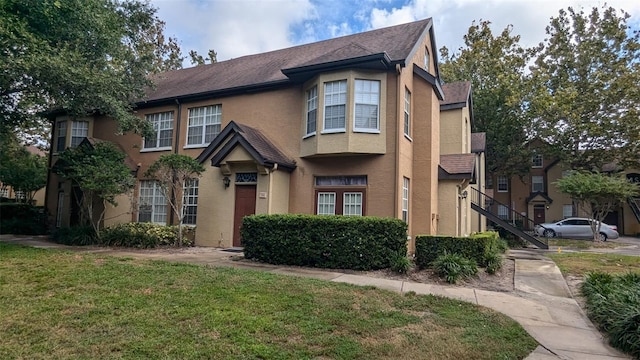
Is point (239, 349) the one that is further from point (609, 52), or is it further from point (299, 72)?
point (609, 52)

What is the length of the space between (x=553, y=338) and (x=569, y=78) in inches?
1207

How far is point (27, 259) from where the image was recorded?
9.78m

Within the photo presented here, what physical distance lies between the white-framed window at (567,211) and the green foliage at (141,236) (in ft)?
117

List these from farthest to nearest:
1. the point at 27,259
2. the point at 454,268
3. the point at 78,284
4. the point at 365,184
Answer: the point at 365,184, the point at 27,259, the point at 454,268, the point at 78,284

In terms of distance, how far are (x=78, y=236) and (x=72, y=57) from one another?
671 cm

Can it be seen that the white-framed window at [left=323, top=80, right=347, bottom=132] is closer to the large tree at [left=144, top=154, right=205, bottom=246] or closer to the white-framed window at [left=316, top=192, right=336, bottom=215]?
the white-framed window at [left=316, top=192, right=336, bottom=215]

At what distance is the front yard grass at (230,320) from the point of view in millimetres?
4621

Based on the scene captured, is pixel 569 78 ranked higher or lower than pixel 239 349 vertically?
higher

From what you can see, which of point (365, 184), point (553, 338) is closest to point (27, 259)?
point (365, 184)

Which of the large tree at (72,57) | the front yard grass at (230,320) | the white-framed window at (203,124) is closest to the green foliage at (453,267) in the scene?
the front yard grass at (230,320)

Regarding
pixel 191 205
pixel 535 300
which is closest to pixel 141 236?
pixel 191 205

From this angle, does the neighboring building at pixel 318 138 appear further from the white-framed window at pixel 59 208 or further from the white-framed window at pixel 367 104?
the white-framed window at pixel 59 208

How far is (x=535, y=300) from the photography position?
8000 millimetres

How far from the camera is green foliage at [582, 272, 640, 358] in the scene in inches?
212
